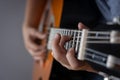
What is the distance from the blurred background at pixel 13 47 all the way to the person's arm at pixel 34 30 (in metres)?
0.28

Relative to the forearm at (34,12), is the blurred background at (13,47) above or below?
below

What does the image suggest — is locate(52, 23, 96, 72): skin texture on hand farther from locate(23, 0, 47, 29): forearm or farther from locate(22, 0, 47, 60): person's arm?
locate(23, 0, 47, 29): forearm

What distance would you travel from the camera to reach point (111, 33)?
1.44 feet

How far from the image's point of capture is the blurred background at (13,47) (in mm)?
1470

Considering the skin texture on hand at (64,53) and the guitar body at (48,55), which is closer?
the skin texture on hand at (64,53)

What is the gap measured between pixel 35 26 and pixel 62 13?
0.90 ft

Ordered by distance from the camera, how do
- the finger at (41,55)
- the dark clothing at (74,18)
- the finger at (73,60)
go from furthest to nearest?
the finger at (41,55) < the dark clothing at (74,18) < the finger at (73,60)

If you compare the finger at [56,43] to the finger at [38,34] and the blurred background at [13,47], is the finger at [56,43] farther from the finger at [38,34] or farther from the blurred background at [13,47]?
the blurred background at [13,47]

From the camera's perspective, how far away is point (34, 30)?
1121mm

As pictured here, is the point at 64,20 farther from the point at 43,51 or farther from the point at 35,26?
→ the point at 35,26

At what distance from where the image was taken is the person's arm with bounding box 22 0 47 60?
1.08 metres

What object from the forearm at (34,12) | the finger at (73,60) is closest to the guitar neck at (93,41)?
the finger at (73,60)

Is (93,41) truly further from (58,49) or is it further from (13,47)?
(13,47)

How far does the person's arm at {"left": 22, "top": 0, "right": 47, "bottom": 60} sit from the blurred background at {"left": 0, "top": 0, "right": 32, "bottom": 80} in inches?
11.2
